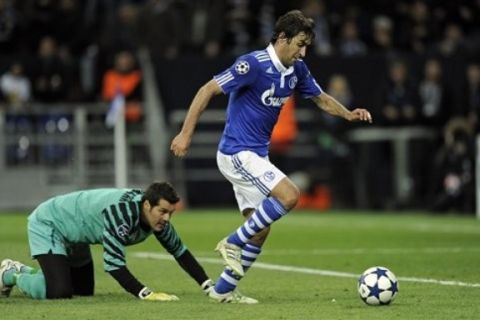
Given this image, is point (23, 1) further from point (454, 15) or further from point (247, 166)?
point (247, 166)

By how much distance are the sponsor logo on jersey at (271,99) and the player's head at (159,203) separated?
123cm

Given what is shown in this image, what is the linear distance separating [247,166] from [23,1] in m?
15.8

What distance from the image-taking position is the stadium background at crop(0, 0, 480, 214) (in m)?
25.9

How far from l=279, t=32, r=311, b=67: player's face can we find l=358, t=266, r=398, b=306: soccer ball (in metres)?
1.89

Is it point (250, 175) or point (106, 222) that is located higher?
point (250, 175)

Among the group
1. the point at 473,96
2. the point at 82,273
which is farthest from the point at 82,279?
the point at 473,96

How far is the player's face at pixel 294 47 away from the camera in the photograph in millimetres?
11336

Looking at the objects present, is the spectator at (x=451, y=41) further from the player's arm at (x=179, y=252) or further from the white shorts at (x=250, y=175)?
the player's arm at (x=179, y=252)

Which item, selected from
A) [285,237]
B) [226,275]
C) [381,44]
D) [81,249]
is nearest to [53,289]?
[81,249]

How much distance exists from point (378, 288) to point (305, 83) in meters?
2.15

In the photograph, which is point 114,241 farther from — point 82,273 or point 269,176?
point 269,176

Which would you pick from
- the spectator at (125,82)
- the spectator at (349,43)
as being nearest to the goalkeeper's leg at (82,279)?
the spectator at (125,82)

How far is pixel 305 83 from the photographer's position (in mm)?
12016

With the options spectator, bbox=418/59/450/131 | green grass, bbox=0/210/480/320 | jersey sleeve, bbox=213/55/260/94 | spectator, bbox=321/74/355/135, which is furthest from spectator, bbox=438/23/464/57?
jersey sleeve, bbox=213/55/260/94
